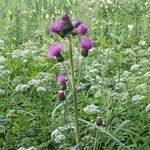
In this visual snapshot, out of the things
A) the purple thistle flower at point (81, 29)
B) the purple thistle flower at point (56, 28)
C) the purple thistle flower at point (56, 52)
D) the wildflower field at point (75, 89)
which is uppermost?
the purple thistle flower at point (56, 28)

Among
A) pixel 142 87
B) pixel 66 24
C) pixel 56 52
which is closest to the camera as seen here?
pixel 66 24

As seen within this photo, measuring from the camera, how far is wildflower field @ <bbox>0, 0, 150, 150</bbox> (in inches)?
98.9

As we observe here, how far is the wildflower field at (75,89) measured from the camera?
98.9 inches

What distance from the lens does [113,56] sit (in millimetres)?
4824

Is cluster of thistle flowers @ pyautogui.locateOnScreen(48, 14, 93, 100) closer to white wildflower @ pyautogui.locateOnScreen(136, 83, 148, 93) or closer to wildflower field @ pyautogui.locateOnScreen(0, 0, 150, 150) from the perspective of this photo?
wildflower field @ pyautogui.locateOnScreen(0, 0, 150, 150)

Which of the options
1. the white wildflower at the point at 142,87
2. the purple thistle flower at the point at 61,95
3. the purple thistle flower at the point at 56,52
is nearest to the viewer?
the purple thistle flower at the point at 56,52

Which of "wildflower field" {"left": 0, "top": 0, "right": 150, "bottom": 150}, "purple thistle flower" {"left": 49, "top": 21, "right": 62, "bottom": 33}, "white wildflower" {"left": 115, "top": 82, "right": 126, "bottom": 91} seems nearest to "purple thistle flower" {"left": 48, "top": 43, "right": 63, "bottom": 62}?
"wildflower field" {"left": 0, "top": 0, "right": 150, "bottom": 150}

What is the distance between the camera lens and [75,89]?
7.69 ft

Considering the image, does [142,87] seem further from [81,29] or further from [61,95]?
[81,29]

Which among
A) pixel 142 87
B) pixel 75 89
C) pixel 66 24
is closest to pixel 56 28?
pixel 66 24

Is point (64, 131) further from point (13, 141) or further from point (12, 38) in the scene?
point (12, 38)

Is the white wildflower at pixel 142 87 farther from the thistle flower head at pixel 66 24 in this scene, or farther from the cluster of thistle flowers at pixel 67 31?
the thistle flower head at pixel 66 24

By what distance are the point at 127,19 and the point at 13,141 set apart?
150 inches

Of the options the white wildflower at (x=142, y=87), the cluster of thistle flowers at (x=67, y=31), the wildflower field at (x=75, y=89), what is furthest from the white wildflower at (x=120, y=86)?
the cluster of thistle flowers at (x=67, y=31)
